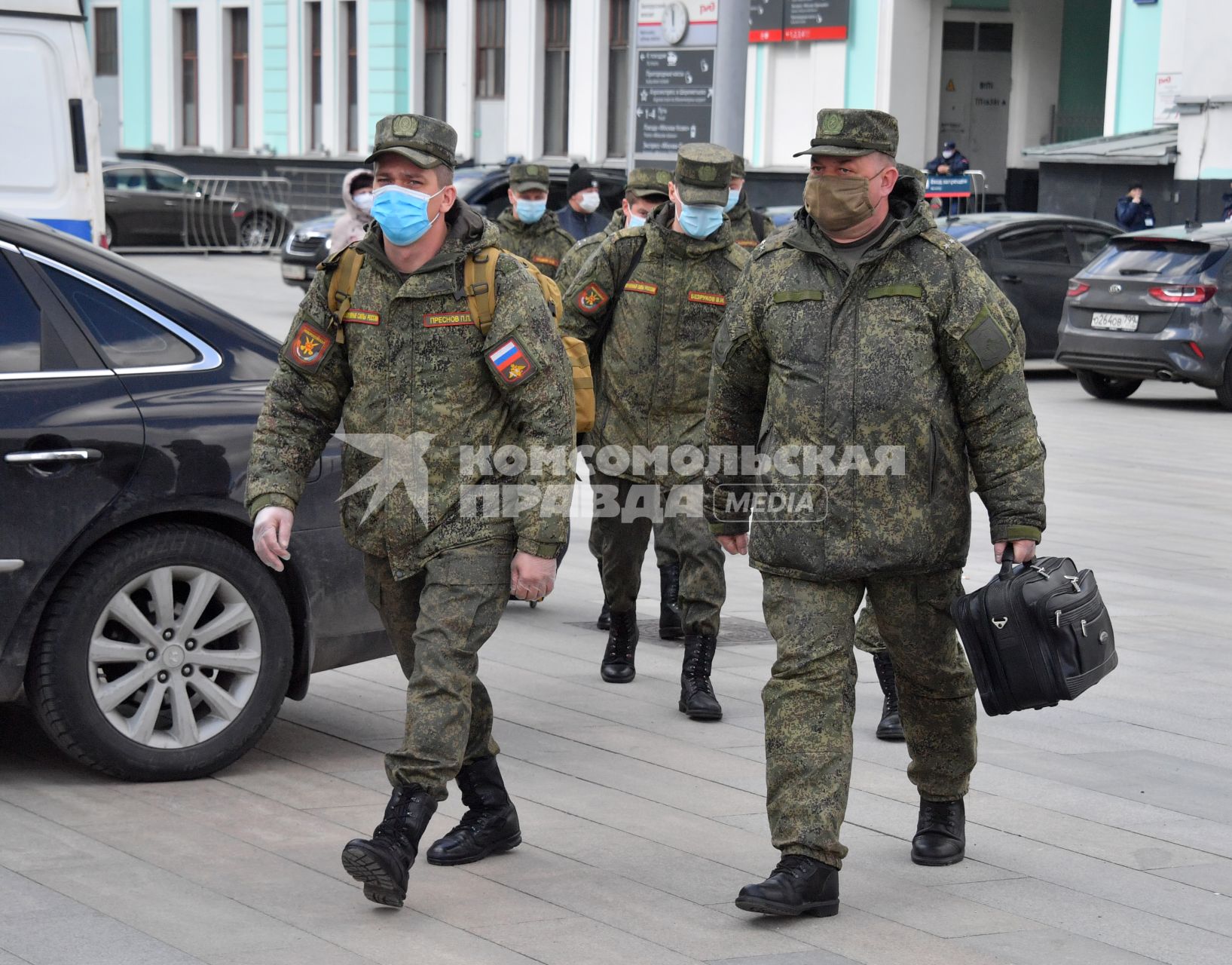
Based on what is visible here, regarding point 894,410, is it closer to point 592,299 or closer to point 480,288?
point 480,288

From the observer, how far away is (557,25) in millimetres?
35188

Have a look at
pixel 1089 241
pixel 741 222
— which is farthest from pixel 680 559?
pixel 1089 241

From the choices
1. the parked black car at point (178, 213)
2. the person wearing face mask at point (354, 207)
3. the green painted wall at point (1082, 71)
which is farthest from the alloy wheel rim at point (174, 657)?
the parked black car at point (178, 213)

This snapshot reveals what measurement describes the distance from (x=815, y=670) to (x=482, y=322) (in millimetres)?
1126

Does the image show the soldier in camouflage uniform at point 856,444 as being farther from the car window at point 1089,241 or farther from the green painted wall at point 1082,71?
the green painted wall at point 1082,71

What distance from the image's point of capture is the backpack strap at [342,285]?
4762 millimetres

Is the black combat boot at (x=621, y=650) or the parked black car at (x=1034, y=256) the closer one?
the black combat boot at (x=621, y=650)

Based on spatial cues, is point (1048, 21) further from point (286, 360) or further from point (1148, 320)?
point (286, 360)

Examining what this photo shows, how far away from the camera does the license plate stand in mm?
16406

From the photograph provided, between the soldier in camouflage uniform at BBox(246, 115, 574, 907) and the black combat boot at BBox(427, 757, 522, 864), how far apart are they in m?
0.23

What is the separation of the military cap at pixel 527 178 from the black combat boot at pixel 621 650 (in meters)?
4.31

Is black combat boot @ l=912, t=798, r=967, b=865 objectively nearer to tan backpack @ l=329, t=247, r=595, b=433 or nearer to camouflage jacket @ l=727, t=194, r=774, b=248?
tan backpack @ l=329, t=247, r=595, b=433

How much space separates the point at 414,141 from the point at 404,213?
0.18m

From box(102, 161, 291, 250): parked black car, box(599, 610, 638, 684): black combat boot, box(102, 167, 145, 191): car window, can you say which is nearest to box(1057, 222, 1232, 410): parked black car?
box(599, 610, 638, 684): black combat boot
